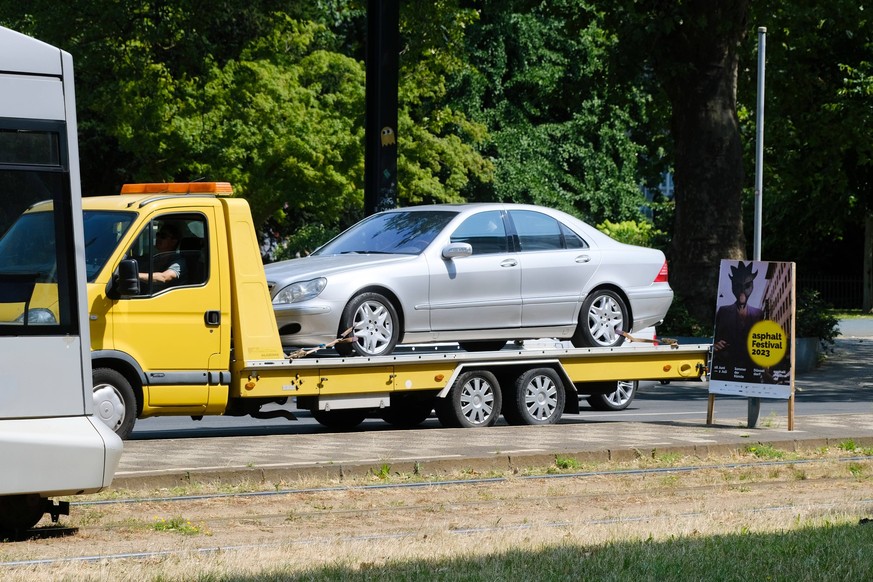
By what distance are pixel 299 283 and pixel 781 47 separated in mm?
16953

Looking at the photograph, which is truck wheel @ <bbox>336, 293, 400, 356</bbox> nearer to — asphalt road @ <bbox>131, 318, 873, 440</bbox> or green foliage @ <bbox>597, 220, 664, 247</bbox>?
asphalt road @ <bbox>131, 318, 873, 440</bbox>

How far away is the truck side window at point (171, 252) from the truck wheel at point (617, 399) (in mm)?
6165

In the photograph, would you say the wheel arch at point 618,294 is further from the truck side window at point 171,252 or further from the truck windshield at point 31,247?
the truck windshield at point 31,247

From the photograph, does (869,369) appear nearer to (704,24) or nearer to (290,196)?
(704,24)

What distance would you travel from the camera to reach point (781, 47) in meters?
26.6

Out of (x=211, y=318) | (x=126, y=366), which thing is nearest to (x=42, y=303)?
(x=126, y=366)

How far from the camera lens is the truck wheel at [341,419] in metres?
14.1

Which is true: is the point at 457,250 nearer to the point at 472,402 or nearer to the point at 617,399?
the point at 472,402

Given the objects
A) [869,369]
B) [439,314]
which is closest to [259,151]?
[869,369]

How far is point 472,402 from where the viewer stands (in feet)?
44.0

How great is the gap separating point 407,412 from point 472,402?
1.15 meters

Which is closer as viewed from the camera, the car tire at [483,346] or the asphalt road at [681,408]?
the car tire at [483,346]

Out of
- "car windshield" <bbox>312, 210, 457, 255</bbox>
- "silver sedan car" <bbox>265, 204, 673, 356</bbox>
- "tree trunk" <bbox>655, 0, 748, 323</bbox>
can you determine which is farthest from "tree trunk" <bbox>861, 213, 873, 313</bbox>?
"car windshield" <bbox>312, 210, 457, 255</bbox>

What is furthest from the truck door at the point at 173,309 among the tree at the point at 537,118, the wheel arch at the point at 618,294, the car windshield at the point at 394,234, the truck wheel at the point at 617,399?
the tree at the point at 537,118
